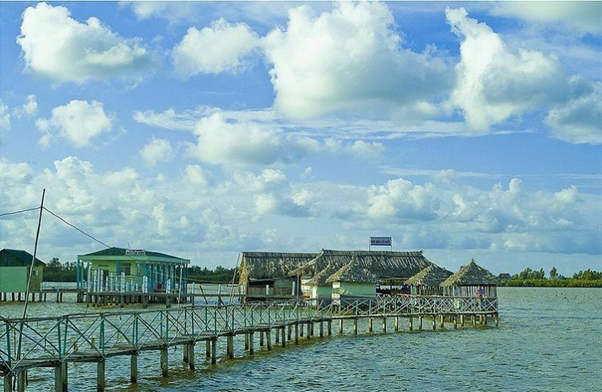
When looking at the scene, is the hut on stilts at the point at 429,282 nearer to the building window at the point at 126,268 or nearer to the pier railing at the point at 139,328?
the pier railing at the point at 139,328

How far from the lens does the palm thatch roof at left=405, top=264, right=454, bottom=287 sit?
164 ft

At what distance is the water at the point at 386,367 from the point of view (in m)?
22.6

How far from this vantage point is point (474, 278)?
1801 inches

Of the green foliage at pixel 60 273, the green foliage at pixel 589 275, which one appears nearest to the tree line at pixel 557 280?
the green foliage at pixel 589 275

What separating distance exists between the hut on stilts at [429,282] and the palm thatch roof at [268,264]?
11.5 metres

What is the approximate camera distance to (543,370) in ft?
87.6

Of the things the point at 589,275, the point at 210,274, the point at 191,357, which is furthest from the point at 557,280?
the point at 191,357

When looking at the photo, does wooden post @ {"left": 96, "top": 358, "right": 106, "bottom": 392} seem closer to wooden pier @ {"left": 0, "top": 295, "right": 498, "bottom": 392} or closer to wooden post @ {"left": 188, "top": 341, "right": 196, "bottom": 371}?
wooden pier @ {"left": 0, "top": 295, "right": 498, "bottom": 392}

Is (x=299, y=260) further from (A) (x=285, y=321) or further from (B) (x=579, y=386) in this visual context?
(B) (x=579, y=386)

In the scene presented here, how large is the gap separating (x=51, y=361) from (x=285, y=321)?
598 inches

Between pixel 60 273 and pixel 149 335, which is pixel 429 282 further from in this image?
pixel 60 273

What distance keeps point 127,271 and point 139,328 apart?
2380 cm

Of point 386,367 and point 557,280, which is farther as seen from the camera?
point 557,280

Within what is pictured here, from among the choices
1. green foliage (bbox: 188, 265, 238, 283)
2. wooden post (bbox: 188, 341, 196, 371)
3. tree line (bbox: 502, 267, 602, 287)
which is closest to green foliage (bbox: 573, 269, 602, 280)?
tree line (bbox: 502, 267, 602, 287)
